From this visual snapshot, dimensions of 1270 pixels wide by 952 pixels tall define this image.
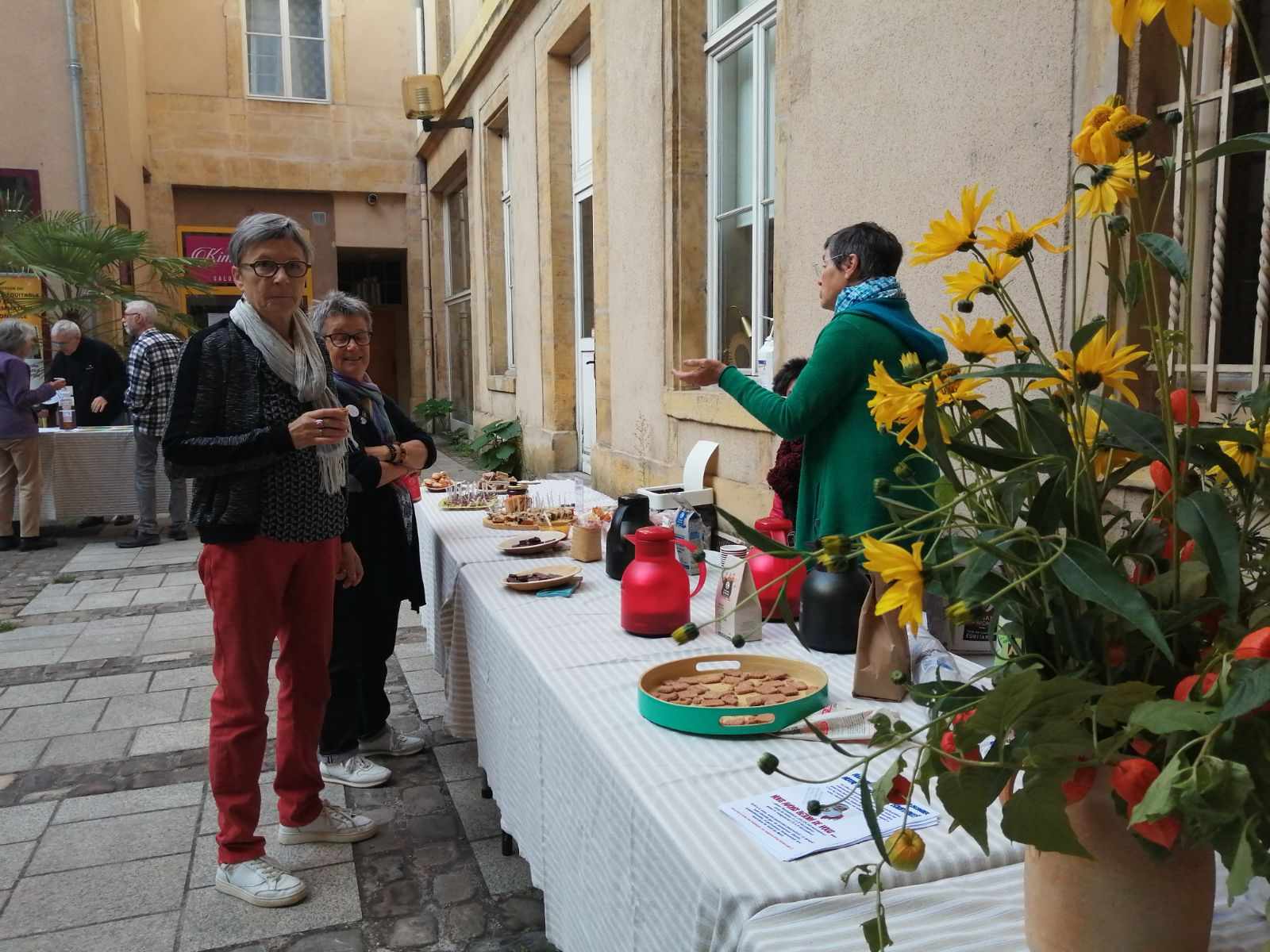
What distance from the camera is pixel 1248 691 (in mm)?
663

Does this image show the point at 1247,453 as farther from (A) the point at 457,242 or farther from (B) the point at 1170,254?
(A) the point at 457,242

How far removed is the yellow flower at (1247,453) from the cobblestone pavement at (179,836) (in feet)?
6.82

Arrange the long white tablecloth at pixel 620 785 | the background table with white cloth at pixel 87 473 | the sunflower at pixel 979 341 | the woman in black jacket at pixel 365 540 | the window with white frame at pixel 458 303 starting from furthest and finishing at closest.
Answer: the window with white frame at pixel 458 303, the background table with white cloth at pixel 87 473, the woman in black jacket at pixel 365 540, the long white tablecloth at pixel 620 785, the sunflower at pixel 979 341

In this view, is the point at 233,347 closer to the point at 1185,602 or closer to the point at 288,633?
the point at 288,633

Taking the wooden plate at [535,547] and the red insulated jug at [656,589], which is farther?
the wooden plate at [535,547]

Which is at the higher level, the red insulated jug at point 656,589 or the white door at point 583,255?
the white door at point 583,255

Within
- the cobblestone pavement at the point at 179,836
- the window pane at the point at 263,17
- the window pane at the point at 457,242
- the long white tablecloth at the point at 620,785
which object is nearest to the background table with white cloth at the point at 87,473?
the cobblestone pavement at the point at 179,836

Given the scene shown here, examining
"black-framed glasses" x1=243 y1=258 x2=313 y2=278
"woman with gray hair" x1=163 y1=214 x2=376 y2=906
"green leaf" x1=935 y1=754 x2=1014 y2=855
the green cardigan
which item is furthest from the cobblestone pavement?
"green leaf" x1=935 y1=754 x2=1014 y2=855

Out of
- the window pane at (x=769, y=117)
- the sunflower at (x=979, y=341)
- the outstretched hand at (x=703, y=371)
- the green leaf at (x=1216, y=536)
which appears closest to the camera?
the green leaf at (x=1216, y=536)

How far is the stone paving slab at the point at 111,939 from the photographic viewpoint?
240 cm

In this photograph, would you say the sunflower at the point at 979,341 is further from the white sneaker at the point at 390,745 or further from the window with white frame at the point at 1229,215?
the white sneaker at the point at 390,745

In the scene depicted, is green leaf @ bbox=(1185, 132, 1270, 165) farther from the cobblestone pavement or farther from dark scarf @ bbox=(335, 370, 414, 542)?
dark scarf @ bbox=(335, 370, 414, 542)

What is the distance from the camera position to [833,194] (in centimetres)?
387

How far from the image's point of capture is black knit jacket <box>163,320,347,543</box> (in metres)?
2.36
